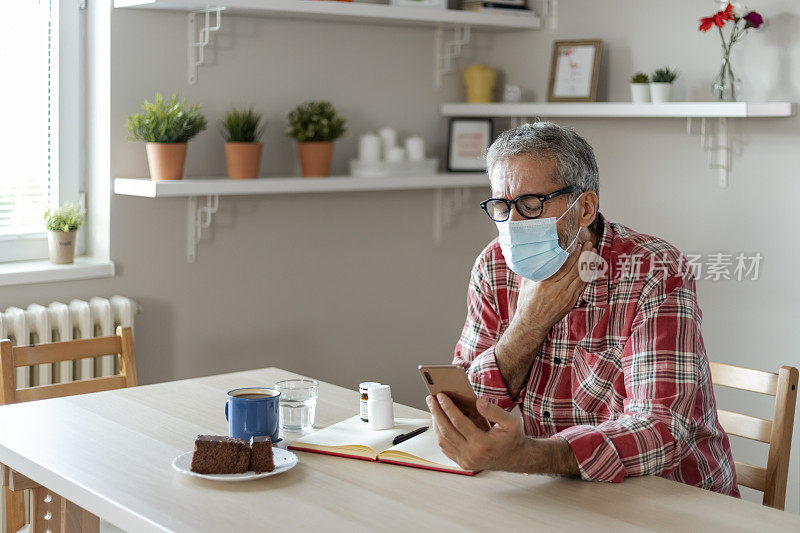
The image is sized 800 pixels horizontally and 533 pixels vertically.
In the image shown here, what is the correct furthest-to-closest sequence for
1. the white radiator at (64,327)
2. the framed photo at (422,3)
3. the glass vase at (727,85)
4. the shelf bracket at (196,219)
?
the framed photo at (422,3), the shelf bracket at (196,219), the glass vase at (727,85), the white radiator at (64,327)

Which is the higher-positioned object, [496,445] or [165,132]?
[165,132]

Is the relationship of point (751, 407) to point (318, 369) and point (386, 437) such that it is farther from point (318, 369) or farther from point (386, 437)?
point (386, 437)

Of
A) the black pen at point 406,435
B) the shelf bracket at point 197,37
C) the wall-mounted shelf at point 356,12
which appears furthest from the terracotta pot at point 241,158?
the black pen at point 406,435

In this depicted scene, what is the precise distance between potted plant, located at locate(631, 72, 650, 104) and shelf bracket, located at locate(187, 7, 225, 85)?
4.62 feet

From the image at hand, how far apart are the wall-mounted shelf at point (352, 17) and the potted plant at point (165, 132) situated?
0.24m

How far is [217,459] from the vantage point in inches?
61.5

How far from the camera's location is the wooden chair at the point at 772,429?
1.92 meters

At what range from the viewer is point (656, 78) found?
3.23 m

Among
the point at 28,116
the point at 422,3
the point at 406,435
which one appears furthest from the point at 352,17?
the point at 406,435

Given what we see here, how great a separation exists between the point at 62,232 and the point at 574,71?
1.89 meters

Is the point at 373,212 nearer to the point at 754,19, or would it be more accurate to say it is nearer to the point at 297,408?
the point at 754,19

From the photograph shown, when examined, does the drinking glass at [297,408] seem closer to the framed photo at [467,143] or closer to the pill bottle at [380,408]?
the pill bottle at [380,408]

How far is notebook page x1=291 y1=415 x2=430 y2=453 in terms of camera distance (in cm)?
172

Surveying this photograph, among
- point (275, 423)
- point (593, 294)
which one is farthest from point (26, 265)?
point (593, 294)
